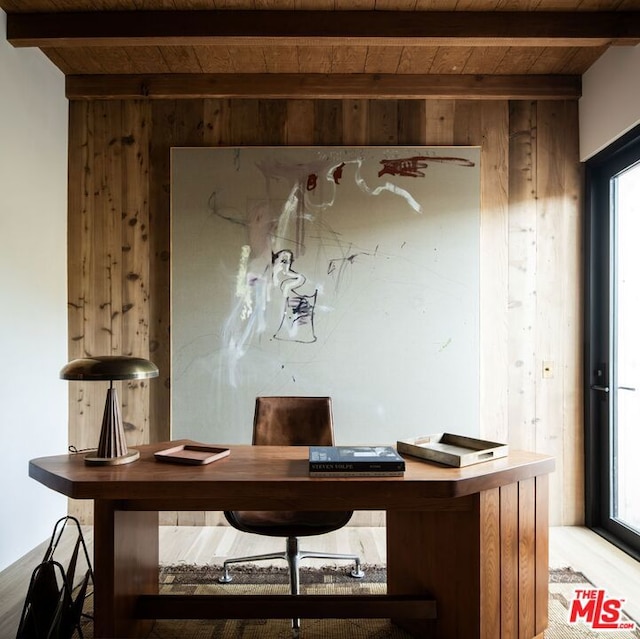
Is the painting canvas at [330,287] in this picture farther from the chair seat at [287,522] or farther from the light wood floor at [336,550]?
the chair seat at [287,522]

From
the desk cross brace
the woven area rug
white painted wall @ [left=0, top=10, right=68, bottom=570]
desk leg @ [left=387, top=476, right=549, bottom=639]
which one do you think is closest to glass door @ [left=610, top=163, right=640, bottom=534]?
the woven area rug

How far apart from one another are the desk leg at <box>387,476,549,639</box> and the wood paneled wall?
140cm

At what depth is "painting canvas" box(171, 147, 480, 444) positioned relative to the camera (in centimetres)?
322

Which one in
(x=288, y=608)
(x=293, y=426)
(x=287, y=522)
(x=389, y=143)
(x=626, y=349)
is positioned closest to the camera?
(x=288, y=608)

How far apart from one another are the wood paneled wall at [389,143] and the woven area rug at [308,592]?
926 mm

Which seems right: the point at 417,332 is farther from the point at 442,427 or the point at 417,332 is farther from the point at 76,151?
the point at 76,151

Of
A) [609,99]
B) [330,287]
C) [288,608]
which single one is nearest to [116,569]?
[288,608]

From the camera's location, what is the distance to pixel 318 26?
104 inches

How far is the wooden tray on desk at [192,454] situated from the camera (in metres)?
1.85

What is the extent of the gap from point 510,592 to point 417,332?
165 centimetres

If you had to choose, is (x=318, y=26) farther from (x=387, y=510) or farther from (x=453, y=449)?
(x=387, y=510)

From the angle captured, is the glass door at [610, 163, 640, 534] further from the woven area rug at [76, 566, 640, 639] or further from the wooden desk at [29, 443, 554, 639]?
the wooden desk at [29, 443, 554, 639]

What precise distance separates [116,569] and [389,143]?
268 cm

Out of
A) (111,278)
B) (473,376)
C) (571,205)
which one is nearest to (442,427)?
(473,376)
